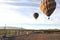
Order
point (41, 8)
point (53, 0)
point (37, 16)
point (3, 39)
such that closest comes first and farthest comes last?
point (53, 0) < point (41, 8) < point (3, 39) < point (37, 16)

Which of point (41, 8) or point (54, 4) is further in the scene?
point (41, 8)

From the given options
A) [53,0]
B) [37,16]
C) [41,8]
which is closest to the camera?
[53,0]

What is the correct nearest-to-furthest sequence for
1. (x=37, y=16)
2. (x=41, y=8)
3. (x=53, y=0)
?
(x=53, y=0), (x=41, y=8), (x=37, y=16)

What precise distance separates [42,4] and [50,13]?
1927mm

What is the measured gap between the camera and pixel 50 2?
33344mm

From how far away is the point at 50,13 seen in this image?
33.9m

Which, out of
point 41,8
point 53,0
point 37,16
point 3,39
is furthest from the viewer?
point 37,16

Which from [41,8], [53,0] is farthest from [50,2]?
[41,8]

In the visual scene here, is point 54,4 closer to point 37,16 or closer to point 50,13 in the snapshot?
point 50,13

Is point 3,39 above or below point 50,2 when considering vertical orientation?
below

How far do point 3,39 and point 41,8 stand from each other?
813 centimetres

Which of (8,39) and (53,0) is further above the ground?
(53,0)

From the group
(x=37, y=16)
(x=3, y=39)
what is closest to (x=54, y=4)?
(x=3, y=39)

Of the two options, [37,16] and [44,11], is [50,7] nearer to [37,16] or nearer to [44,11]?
[44,11]
